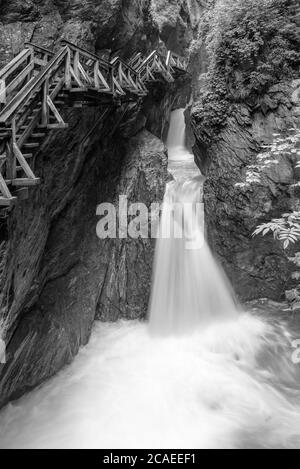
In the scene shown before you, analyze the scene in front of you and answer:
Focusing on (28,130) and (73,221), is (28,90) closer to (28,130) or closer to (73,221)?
(28,130)

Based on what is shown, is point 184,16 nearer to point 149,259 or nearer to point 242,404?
point 149,259

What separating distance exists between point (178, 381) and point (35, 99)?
6584 mm

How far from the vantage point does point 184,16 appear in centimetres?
2030

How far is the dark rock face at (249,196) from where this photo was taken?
29.1 feet

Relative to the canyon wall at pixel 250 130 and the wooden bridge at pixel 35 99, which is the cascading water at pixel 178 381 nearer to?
the canyon wall at pixel 250 130

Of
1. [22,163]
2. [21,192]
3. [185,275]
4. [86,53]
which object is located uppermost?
[86,53]

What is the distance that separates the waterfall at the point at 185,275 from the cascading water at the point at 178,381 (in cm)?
3

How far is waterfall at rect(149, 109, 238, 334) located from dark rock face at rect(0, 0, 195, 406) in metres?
0.48

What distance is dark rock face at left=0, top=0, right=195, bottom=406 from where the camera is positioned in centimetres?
625

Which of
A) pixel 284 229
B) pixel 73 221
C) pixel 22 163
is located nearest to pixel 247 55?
pixel 73 221

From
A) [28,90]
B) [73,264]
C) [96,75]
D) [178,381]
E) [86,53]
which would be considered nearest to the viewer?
[28,90]

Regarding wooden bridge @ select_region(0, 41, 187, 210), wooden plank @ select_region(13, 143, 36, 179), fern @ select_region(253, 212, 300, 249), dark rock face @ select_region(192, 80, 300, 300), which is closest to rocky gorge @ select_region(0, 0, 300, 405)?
dark rock face @ select_region(192, 80, 300, 300)

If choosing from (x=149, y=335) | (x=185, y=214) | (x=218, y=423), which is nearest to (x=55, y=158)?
(x=185, y=214)

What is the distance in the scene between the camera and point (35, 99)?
16.4 ft
